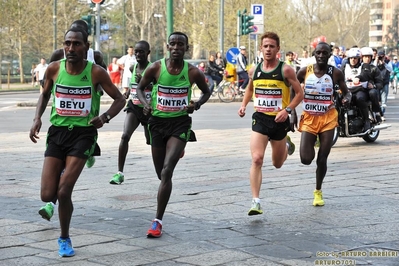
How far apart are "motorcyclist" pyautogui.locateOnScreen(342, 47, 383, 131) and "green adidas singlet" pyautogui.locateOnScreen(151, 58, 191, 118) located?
25.7 ft

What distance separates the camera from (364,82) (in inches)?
623

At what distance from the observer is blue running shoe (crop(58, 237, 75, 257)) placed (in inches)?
265

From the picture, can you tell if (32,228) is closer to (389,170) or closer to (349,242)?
(349,242)

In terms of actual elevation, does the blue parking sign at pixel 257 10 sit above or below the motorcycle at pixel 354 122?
above

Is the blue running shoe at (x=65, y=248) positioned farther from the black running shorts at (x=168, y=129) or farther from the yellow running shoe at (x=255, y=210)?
the yellow running shoe at (x=255, y=210)

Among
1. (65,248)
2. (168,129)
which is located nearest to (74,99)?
(168,129)

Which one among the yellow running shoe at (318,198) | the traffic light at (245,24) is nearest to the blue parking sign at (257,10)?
the traffic light at (245,24)

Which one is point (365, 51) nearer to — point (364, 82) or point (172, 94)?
point (364, 82)

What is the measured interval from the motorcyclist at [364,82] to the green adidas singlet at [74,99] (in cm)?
898

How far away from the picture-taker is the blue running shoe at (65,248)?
6.74 meters

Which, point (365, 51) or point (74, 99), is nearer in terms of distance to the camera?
point (74, 99)

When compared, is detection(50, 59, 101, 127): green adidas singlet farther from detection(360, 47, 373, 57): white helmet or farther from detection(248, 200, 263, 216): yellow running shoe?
detection(360, 47, 373, 57): white helmet

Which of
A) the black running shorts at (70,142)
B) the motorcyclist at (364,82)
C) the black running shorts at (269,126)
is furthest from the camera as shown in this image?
the motorcyclist at (364,82)

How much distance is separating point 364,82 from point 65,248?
32.8 feet
